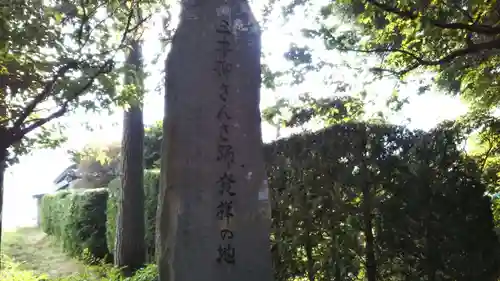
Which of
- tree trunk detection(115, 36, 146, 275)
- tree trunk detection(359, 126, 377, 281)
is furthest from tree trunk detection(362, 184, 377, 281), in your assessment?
tree trunk detection(115, 36, 146, 275)

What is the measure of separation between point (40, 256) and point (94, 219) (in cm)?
279

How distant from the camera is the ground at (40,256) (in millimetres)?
11305

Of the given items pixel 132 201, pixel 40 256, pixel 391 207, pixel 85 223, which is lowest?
pixel 40 256

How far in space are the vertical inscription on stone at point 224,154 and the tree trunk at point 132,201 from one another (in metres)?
5.73

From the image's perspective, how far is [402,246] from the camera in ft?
13.9

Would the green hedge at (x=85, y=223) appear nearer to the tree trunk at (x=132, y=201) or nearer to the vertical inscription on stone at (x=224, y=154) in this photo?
the tree trunk at (x=132, y=201)

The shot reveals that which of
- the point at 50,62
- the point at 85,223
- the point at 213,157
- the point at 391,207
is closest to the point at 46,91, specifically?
the point at 50,62

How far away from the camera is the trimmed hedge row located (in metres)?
9.70

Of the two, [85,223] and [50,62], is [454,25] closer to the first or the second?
[50,62]

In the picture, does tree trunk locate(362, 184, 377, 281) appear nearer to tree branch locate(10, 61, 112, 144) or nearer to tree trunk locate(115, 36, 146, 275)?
tree branch locate(10, 61, 112, 144)

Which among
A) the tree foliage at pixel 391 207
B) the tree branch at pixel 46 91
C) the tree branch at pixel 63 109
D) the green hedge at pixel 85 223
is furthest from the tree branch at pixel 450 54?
the green hedge at pixel 85 223

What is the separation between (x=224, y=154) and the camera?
2.96m

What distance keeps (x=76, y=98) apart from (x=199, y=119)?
109 inches

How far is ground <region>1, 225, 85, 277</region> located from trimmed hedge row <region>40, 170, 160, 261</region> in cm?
37
